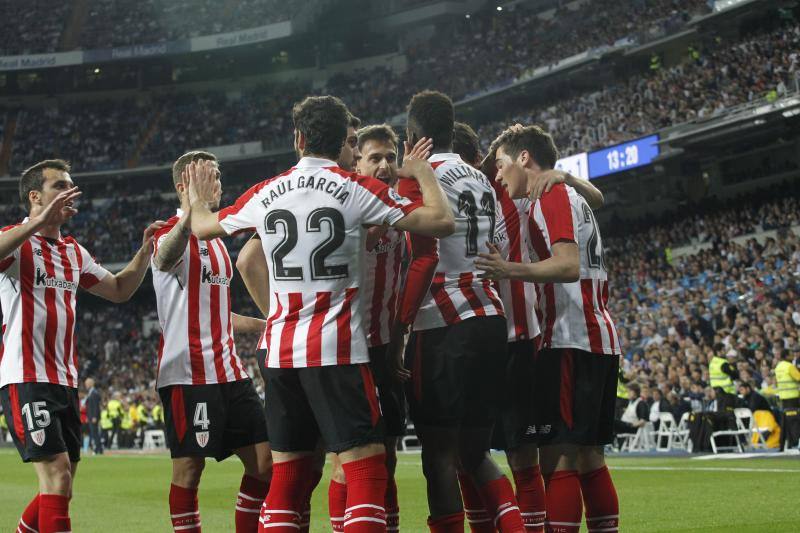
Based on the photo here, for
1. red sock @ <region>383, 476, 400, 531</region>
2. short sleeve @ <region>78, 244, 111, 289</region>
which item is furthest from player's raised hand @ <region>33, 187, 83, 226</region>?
red sock @ <region>383, 476, 400, 531</region>

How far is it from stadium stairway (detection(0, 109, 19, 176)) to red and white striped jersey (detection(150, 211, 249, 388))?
160 ft

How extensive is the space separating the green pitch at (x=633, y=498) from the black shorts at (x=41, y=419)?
3.79 m

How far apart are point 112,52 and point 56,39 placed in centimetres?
412

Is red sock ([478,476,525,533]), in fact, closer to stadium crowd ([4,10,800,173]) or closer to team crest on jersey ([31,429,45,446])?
team crest on jersey ([31,429,45,446])

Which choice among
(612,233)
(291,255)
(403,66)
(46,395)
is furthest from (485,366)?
(403,66)

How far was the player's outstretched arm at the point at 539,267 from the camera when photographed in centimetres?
530

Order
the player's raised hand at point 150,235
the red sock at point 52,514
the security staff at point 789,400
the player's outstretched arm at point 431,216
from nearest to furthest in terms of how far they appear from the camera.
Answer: the player's outstretched arm at point 431,216 < the red sock at point 52,514 < the player's raised hand at point 150,235 < the security staff at point 789,400

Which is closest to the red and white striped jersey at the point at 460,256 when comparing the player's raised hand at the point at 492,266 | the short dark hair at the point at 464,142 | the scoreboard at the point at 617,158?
the player's raised hand at the point at 492,266

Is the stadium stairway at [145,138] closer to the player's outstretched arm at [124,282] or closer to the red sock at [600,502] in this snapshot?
the player's outstretched arm at [124,282]

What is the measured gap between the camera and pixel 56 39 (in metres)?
54.3

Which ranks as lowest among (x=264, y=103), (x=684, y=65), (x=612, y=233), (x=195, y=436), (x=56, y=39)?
(x=195, y=436)

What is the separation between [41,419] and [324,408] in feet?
7.19

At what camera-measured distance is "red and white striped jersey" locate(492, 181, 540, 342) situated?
611cm

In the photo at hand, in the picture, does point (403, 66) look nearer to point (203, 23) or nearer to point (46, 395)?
point (203, 23)
